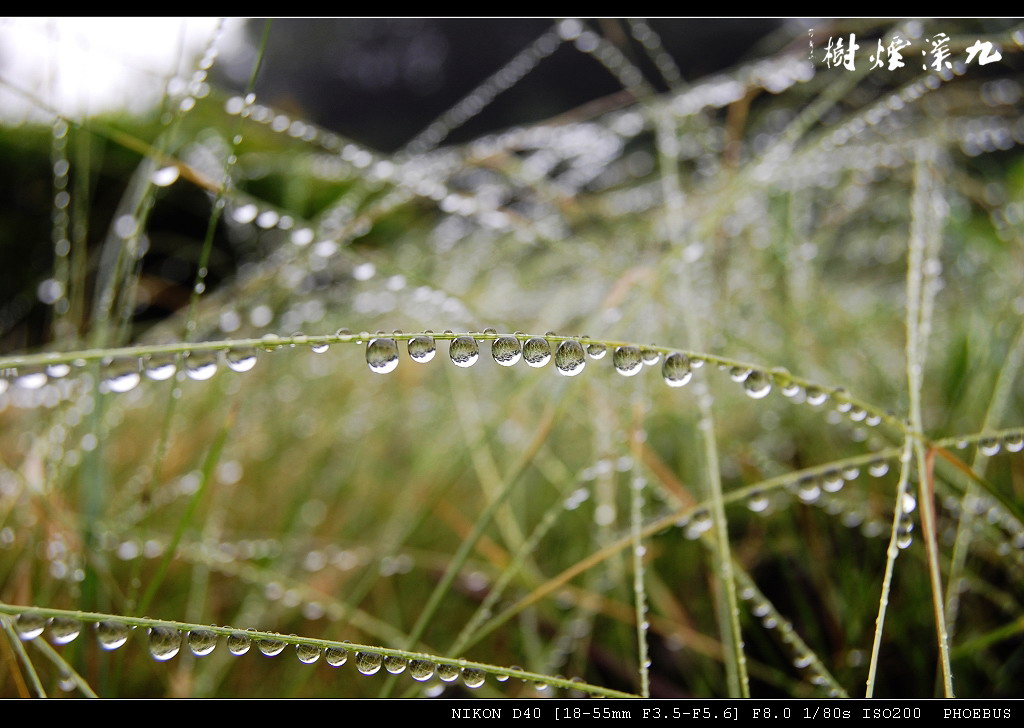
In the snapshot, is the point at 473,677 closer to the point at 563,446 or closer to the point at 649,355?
the point at 649,355

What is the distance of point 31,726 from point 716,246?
2.37 feet

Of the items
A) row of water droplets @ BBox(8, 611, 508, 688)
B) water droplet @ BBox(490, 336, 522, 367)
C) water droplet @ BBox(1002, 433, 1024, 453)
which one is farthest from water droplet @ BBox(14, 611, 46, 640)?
water droplet @ BBox(1002, 433, 1024, 453)

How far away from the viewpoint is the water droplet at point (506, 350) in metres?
0.28

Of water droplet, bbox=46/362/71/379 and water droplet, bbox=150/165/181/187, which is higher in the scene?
water droplet, bbox=150/165/181/187

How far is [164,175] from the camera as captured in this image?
0.49 metres

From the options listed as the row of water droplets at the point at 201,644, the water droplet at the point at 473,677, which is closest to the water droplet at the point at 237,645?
the row of water droplets at the point at 201,644

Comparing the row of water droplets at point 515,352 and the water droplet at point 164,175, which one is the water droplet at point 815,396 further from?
the water droplet at point 164,175

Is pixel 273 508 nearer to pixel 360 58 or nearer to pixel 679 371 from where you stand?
pixel 679 371

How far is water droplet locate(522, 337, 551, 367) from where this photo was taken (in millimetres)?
284

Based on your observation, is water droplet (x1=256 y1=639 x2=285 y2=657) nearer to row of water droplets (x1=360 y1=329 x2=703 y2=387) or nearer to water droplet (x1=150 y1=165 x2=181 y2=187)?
row of water droplets (x1=360 y1=329 x2=703 y2=387)

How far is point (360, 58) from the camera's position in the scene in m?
4.02

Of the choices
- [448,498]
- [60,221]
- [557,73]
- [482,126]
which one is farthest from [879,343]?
[482,126]

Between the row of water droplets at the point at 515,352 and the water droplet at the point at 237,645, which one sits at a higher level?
the row of water droplets at the point at 515,352

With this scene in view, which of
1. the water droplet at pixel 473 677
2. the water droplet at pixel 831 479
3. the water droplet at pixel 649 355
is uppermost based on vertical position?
the water droplet at pixel 649 355
